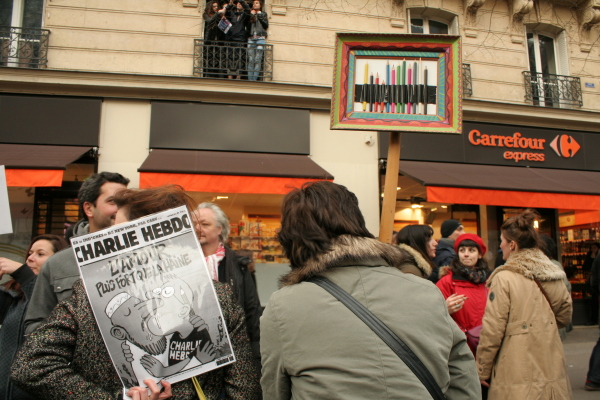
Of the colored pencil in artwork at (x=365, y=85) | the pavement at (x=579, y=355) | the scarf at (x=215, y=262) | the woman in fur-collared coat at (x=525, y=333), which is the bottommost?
the pavement at (x=579, y=355)

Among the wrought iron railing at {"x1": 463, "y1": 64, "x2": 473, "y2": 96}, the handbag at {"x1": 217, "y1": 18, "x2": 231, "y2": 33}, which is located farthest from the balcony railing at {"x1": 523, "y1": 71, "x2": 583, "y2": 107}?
the handbag at {"x1": 217, "y1": 18, "x2": 231, "y2": 33}

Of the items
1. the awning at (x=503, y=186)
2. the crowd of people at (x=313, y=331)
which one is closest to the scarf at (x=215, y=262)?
the crowd of people at (x=313, y=331)

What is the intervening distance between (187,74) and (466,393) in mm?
8314

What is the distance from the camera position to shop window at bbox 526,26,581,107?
10188mm

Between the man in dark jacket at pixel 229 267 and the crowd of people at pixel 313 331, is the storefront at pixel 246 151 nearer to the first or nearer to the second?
the man in dark jacket at pixel 229 267

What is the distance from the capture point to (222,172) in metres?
7.47

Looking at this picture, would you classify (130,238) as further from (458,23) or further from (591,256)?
(591,256)

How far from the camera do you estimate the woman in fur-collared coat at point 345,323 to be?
1.40 m

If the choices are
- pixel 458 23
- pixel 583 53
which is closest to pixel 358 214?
pixel 458 23

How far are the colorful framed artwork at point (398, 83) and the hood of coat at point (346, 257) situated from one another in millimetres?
1716

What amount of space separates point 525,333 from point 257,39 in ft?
25.2

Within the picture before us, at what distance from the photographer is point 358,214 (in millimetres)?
1724

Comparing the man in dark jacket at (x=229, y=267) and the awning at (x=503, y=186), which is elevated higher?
the awning at (x=503, y=186)

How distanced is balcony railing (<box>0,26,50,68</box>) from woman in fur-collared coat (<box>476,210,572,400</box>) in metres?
8.78
